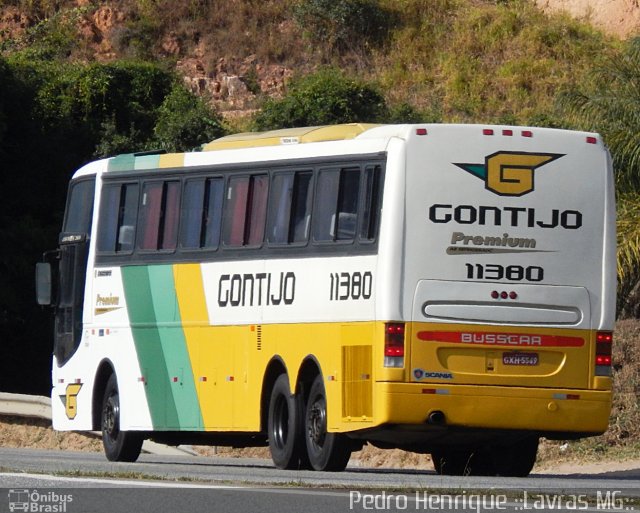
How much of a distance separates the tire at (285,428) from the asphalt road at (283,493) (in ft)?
6.60

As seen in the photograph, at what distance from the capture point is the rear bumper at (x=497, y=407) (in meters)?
15.1

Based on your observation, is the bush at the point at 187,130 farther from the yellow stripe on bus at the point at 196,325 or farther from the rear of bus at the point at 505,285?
the rear of bus at the point at 505,285

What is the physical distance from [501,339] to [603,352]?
109 cm

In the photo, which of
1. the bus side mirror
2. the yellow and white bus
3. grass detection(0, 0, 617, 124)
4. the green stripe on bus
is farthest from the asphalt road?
grass detection(0, 0, 617, 124)

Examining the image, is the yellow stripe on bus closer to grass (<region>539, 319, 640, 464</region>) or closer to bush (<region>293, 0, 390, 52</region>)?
grass (<region>539, 319, 640, 464</region>)

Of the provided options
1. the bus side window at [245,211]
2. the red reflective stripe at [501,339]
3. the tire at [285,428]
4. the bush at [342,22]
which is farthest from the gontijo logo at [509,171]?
the bush at [342,22]

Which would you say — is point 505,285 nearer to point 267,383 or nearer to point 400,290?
point 400,290

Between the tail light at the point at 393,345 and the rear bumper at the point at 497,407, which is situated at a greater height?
the tail light at the point at 393,345

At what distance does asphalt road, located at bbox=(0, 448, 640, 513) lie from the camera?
34.6 ft

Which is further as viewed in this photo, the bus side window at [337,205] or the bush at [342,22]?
the bush at [342,22]

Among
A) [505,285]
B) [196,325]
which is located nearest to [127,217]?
[196,325]

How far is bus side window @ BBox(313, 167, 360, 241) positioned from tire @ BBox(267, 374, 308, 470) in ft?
5.53

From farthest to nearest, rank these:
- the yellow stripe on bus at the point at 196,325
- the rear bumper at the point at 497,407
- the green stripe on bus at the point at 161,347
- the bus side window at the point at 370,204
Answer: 1. the green stripe on bus at the point at 161,347
2. the yellow stripe on bus at the point at 196,325
3. the bus side window at the point at 370,204
4. the rear bumper at the point at 497,407

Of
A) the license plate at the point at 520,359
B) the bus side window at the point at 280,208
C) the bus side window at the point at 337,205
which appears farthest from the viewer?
the bus side window at the point at 280,208
